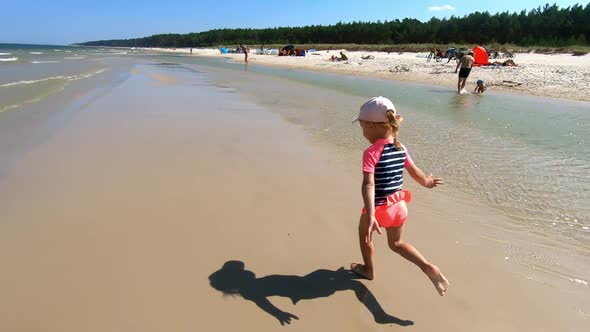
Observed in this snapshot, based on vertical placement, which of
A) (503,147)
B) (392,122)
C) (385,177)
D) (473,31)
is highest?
(473,31)

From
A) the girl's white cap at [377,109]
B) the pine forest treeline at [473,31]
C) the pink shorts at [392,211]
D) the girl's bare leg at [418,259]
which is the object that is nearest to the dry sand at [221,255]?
the girl's bare leg at [418,259]

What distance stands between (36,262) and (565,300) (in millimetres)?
3734

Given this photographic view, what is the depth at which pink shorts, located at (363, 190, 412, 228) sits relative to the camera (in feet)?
7.95

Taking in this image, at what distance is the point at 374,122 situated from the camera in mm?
2379

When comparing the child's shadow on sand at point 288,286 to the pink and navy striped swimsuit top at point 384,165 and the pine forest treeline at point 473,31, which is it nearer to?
the pink and navy striped swimsuit top at point 384,165

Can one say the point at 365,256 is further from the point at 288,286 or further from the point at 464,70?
the point at 464,70

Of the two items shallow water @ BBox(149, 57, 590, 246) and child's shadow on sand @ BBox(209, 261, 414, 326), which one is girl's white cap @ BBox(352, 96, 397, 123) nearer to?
child's shadow on sand @ BBox(209, 261, 414, 326)

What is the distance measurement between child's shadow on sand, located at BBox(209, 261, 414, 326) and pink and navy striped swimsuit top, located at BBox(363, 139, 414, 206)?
662 mm

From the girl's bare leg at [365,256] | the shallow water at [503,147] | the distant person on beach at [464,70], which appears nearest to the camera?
the girl's bare leg at [365,256]

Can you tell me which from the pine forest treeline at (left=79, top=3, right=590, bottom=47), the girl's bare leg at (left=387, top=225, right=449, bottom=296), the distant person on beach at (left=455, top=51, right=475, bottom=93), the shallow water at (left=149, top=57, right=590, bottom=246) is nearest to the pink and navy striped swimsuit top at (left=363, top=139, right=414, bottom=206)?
the girl's bare leg at (left=387, top=225, right=449, bottom=296)

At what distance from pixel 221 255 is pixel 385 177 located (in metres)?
1.42

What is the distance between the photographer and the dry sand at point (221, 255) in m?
2.31

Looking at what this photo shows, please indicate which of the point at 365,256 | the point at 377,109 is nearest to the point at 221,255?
the point at 365,256

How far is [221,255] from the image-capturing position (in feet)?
9.59
